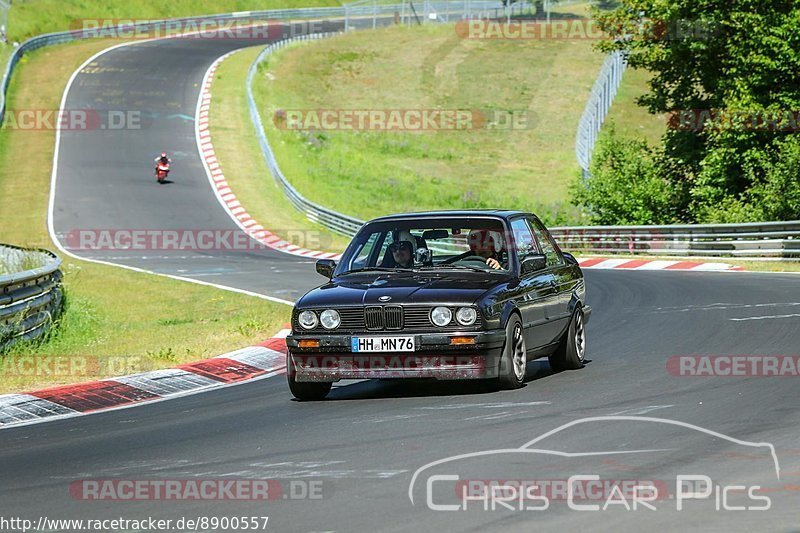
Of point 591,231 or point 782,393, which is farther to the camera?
point 591,231

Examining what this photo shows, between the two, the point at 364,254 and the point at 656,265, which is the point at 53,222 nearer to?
the point at 656,265

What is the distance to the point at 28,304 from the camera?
14461 mm

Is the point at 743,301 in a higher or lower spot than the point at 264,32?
lower

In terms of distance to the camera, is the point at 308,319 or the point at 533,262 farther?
the point at 533,262

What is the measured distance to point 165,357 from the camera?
14.0m

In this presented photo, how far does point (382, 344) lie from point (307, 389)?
2.94ft

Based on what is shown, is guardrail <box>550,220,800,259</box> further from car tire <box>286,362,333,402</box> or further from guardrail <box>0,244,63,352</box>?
car tire <box>286,362,333,402</box>

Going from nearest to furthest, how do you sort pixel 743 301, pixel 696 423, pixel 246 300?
pixel 696 423
pixel 743 301
pixel 246 300

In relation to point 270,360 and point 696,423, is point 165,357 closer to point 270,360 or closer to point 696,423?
point 270,360

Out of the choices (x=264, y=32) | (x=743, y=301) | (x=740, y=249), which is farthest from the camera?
(x=264, y=32)

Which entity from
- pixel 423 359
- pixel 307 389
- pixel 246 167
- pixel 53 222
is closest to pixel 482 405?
pixel 423 359

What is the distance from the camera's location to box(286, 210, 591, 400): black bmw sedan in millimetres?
10367

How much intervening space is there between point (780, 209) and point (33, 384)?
2244cm

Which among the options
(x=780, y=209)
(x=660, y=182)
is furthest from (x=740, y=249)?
(x=660, y=182)
